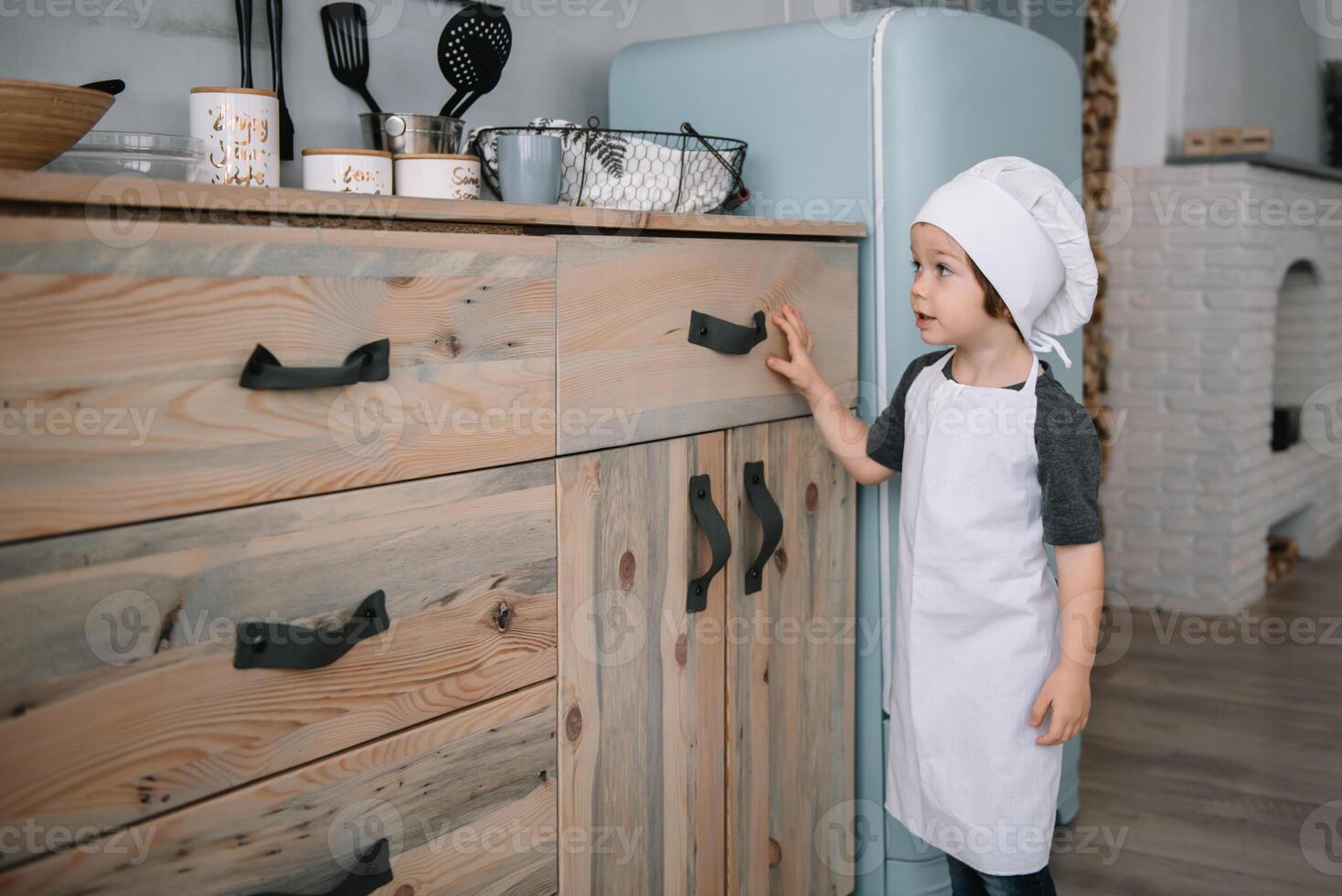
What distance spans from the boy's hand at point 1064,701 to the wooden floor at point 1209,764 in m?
0.64

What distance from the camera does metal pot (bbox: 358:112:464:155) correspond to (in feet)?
4.40

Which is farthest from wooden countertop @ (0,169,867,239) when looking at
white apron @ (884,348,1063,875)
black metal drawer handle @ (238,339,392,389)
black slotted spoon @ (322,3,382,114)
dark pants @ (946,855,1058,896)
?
dark pants @ (946,855,1058,896)

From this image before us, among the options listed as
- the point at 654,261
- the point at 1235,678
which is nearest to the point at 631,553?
the point at 654,261

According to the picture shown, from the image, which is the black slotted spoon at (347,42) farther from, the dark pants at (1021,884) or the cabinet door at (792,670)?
the dark pants at (1021,884)

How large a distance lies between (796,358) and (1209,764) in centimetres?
150

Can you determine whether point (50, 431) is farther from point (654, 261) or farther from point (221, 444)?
point (654, 261)

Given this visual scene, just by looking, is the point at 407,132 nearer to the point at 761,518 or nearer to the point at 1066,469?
the point at 761,518

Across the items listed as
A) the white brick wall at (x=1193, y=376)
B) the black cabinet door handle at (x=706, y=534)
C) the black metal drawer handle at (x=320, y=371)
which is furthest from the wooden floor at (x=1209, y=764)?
the black metal drawer handle at (x=320, y=371)

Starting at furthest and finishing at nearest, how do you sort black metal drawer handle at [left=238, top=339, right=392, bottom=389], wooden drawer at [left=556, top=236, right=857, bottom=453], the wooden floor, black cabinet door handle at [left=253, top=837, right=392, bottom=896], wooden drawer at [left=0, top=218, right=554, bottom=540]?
the wooden floor < wooden drawer at [left=556, top=236, right=857, bottom=453] < black cabinet door handle at [left=253, top=837, right=392, bottom=896] < black metal drawer handle at [left=238, top=339, right=392, bottom=389] < wooden drawer at [left=0, top=218, right=554, bottom=540]

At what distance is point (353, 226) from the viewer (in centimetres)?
97

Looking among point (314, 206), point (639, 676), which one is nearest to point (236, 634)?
point (314, 206)

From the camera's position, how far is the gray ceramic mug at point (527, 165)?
133 cm

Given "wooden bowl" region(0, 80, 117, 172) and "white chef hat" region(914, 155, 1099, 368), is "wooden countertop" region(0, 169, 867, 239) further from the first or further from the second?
"white chef hat" region(914, 155, 1099, 368)

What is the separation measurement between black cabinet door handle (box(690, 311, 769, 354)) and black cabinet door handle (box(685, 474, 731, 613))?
15 centimetres
